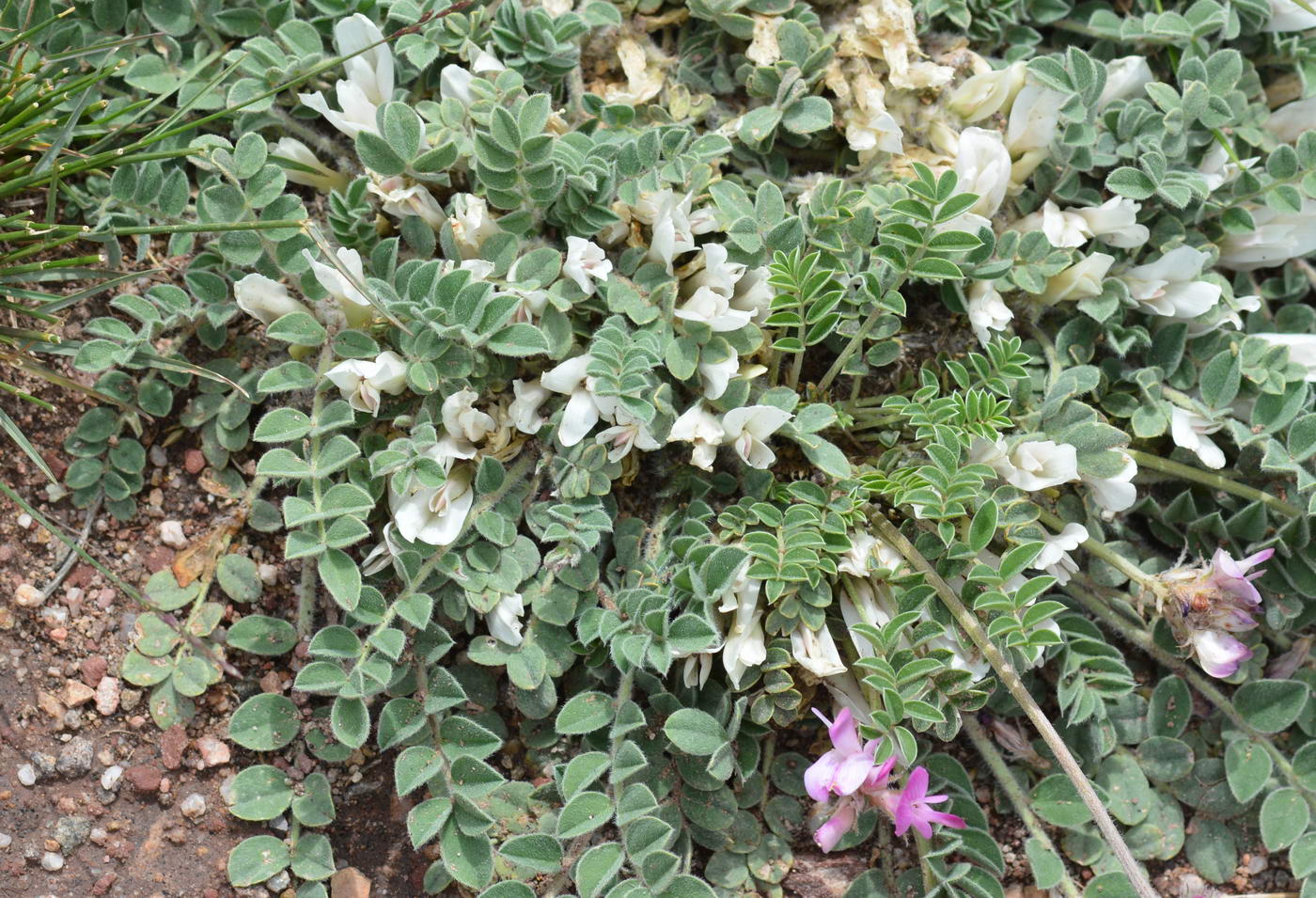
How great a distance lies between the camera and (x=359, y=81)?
272 centimetres

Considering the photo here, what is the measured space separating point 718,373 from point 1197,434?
128 centimetres

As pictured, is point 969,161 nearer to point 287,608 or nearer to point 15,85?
point 287,608

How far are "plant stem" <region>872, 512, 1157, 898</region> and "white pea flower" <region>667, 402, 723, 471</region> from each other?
1.43 feet

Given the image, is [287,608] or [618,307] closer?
[618,307]

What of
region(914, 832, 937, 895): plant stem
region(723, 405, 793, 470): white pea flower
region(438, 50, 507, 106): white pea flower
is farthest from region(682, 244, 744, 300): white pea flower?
region(914, 832, 937, 895): plant stem

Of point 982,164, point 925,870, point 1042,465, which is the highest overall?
point 982,164

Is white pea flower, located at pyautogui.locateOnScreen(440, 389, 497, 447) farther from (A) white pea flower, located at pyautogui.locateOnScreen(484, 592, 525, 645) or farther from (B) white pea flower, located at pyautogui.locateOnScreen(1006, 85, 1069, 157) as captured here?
(B) white pea flower, located at pyautogui.locateOnScreen(1006, 85, 1069, 157)

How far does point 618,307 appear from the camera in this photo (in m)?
2.58

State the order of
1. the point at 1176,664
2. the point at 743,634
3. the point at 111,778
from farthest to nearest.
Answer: the point at 1176,664, the point at 111,778, the point at 743,634

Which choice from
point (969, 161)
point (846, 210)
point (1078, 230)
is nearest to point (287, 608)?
point (846, 210)

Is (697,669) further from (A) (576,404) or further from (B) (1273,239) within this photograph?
(B) (1273,239)

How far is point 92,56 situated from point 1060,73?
2496 millimetres

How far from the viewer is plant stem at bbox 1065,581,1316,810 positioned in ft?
9.32

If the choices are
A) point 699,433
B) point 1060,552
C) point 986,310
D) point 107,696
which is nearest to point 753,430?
point 699,433
